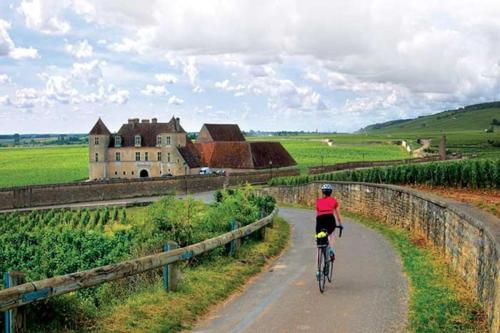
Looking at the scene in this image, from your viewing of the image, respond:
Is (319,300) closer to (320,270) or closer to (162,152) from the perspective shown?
(320,270)

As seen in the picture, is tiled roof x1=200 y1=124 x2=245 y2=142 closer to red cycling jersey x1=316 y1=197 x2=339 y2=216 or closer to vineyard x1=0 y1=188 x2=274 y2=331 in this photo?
vineyard x1=0 y1=188 x2=274 y2=331

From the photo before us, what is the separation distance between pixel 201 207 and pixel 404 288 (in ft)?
20.1

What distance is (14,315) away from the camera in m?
6.56

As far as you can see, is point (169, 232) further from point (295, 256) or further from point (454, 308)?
point (454, 308)

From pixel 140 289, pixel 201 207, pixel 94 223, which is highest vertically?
pixel 201 207

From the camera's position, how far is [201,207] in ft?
50.2

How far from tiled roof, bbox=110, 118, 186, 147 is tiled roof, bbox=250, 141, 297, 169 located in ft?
44.3

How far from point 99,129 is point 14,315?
265 ft

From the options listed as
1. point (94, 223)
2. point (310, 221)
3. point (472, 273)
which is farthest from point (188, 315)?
point (94, 223)

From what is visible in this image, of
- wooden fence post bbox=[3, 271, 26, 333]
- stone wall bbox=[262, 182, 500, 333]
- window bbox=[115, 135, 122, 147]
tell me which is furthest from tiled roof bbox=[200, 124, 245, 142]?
wooden fence post bbox=[3, 271, 26, 333]

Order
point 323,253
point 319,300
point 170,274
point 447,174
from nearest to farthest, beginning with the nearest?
1. point 170,274
2. point 319,300
3. point 323,253
4. point 447,174

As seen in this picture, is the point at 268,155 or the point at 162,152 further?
the point at 162,152

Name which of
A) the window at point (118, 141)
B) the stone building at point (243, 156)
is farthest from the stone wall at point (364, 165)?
the window at point (118, 141)

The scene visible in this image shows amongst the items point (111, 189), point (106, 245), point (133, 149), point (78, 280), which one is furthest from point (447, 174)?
point (133, 149)
